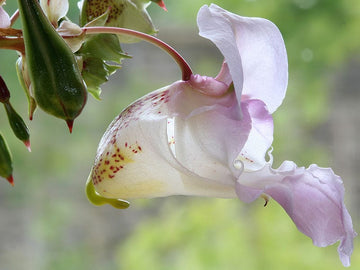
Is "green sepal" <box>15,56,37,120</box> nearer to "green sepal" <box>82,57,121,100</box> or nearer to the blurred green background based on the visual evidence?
"green sepal" <box>82,57,121,100</box>

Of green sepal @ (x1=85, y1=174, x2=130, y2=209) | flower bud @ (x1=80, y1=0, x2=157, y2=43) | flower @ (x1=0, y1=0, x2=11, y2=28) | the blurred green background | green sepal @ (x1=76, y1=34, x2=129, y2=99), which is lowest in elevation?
the blurred green background

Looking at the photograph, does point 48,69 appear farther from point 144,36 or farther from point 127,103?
point 127,103

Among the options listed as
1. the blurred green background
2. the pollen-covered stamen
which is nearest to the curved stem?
the pollen-covered stamen

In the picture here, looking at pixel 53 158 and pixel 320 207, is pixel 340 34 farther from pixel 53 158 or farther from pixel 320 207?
pixel 320 207

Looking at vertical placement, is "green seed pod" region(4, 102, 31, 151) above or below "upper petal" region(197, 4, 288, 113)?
below

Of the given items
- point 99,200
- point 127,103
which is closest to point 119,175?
point 99,200

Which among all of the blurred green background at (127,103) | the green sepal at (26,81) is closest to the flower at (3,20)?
the green sepal at (26,81)

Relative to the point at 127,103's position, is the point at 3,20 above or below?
above
